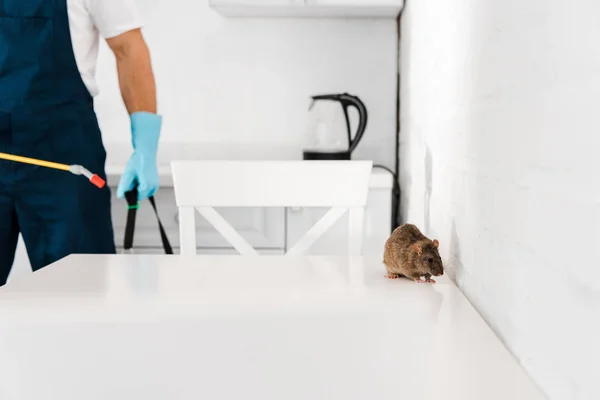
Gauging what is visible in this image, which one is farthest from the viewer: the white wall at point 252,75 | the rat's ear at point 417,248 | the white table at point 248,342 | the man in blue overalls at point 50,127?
the white wall at point 252,75

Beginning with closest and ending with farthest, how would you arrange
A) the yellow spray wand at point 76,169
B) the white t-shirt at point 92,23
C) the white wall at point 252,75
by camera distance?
the yellow spray wand at point 76,169, the white t-shirt at point 92,23, the white wall at point 252,75

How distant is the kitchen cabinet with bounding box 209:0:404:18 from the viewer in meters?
2.03

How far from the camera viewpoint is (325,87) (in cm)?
233

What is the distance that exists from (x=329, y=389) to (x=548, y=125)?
304mm

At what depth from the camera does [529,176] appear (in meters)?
0.58

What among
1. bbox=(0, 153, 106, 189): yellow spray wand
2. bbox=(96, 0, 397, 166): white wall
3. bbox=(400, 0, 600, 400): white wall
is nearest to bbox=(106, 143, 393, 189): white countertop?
bbox=(96, 0, 397, 166): white wall

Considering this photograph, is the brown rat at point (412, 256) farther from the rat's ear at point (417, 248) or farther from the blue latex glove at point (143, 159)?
the blue latex glove at point (143, 159)

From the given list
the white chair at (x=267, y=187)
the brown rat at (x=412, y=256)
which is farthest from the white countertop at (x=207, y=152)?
the brown rat at (x=412, y=256)

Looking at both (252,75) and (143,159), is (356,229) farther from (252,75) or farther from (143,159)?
(252,75)

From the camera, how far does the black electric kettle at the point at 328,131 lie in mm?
2045

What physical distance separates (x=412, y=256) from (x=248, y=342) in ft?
1.08

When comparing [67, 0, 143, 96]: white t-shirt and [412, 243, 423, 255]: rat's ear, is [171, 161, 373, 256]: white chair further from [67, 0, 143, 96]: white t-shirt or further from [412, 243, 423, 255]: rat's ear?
[412, 243, 423, 255]: rat's ear

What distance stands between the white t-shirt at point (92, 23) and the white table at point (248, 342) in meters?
0.73

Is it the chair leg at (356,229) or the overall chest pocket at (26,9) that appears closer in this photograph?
the overall chest pocket at (26,9)
